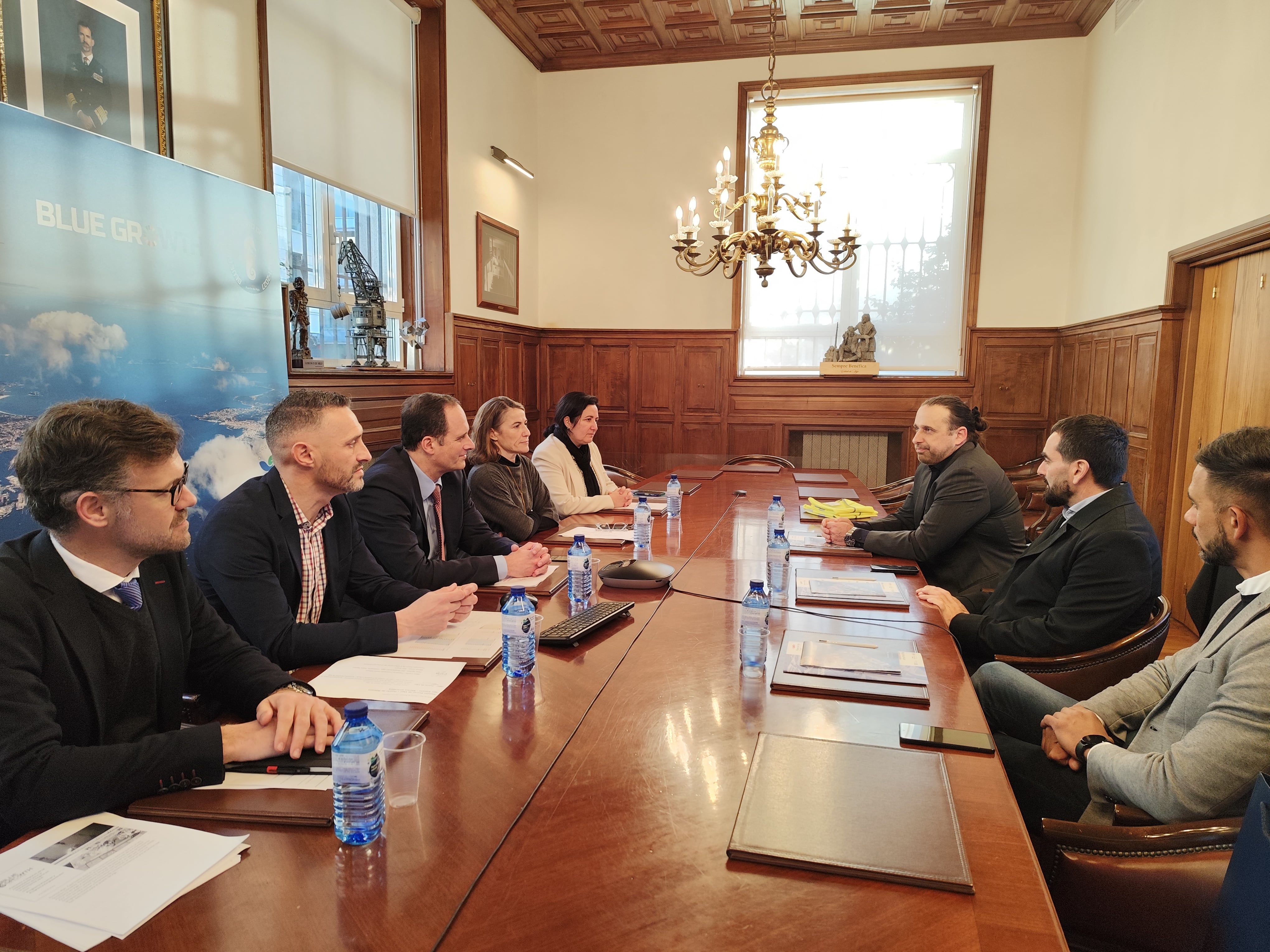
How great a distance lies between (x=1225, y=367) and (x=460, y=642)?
14.7 ft

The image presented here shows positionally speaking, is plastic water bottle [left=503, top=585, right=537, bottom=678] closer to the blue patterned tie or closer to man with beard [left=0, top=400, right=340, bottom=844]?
man with beard [left=0, top=400, right=340, bottom=844]

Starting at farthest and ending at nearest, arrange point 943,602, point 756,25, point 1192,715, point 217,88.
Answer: point 756,25
point 217,88
point 943,602
point 1192,715

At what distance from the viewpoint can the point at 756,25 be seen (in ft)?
22.7

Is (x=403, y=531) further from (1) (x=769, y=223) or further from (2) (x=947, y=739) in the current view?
(1) (x=769, y=223)

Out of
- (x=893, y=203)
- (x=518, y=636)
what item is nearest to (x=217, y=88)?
(x=518, y=636)

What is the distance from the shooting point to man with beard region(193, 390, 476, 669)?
1.85 meters

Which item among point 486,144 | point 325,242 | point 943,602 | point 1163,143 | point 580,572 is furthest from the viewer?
point 486,144

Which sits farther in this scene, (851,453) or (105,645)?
(851,453)

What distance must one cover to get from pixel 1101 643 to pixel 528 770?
6.00 ft

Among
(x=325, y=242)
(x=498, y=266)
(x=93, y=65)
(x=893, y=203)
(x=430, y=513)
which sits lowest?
(x=430, y=513)

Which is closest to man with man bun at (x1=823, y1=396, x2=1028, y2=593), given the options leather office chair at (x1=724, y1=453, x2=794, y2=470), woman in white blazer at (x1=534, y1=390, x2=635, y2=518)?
woman in white blazer at (x1=534, y1=390, x2=635, y2=518)

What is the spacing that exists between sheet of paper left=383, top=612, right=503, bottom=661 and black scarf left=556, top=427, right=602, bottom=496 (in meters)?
2.36

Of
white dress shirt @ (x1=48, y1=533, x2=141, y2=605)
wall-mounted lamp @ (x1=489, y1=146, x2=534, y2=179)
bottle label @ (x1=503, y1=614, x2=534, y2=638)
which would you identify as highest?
wall-mounted lamp @ (x1=489, y1=146, x2=534, y2=179)

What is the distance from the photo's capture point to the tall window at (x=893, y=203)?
724cm
